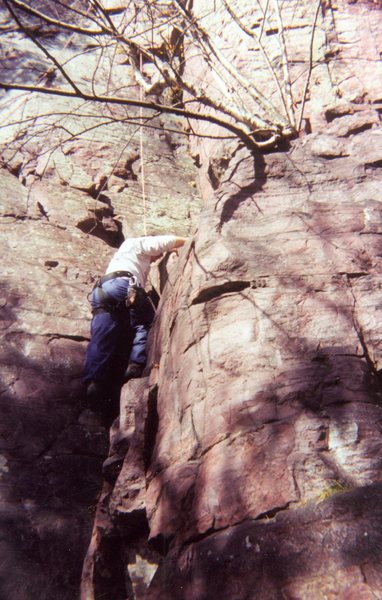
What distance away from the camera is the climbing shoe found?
4301 mm

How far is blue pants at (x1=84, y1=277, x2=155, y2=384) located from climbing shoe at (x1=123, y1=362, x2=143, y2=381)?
0.05 metres

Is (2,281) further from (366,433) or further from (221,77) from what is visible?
(366,433)

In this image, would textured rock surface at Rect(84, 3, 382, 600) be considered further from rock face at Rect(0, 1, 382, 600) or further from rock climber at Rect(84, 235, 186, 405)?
rock climber at Rect(84, 235, 186, 405)

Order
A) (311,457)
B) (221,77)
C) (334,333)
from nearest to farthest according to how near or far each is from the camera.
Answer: (311,457) → (334,333) → (221,77)

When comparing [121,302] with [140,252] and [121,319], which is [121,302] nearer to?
[121,319]

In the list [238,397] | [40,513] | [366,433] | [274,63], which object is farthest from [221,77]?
[40,513]

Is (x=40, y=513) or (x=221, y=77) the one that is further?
(x=221, y=77)

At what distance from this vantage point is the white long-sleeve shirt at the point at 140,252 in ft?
16.2

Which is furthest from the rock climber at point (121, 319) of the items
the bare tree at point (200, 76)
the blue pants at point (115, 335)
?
the bare tree at point (200, 76)

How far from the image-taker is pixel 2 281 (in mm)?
4934

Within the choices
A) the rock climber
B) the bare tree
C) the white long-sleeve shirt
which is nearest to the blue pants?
the rock climber

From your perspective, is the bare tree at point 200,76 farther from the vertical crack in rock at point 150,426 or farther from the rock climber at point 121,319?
the vertical crack in rock at point 150,426

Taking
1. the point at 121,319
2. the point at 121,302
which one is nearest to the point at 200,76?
the point at 121,302

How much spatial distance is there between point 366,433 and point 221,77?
4.75m
